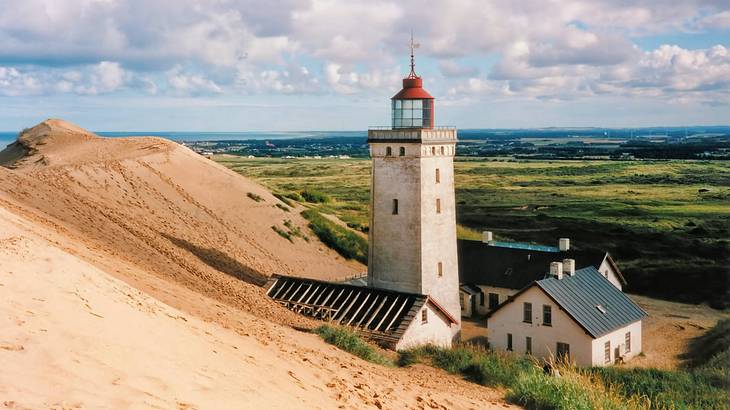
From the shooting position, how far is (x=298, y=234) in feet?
144

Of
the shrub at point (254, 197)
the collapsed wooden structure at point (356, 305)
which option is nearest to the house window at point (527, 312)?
the collapsed wooden structure at point (356, 305)

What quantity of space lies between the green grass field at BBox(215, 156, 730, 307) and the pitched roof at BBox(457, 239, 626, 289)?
9.54m

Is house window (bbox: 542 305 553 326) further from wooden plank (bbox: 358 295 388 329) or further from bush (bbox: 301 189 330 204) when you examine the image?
bush (bbox: 301 189 330 204)

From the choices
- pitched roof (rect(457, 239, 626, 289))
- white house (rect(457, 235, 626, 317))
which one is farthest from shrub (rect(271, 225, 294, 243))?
white house (rect(457, 235, 626, 317))

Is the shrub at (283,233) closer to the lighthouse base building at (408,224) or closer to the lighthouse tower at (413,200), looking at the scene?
the lighthouse base building at (408,224)

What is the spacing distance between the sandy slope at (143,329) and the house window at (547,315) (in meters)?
8.74

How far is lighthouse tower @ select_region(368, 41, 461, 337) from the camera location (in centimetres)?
2644

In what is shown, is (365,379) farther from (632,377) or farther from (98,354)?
(632,377)

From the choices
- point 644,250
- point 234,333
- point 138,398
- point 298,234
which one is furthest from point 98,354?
point 644,250

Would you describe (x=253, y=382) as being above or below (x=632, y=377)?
above

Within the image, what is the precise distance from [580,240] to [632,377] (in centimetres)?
3943

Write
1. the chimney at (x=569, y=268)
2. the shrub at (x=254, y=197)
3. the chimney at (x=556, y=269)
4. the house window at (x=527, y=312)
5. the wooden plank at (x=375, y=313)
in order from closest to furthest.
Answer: the wooden plank at (x=375, y=313) → the house window at (x=527, y=312) → the chimney at (x=556, y=269) → the chimney at (x=569, y=268) → the shrub at (x=254, y=197)

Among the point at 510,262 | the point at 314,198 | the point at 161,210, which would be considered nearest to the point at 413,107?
the point at 510,262

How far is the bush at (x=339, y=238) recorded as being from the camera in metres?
44.7
